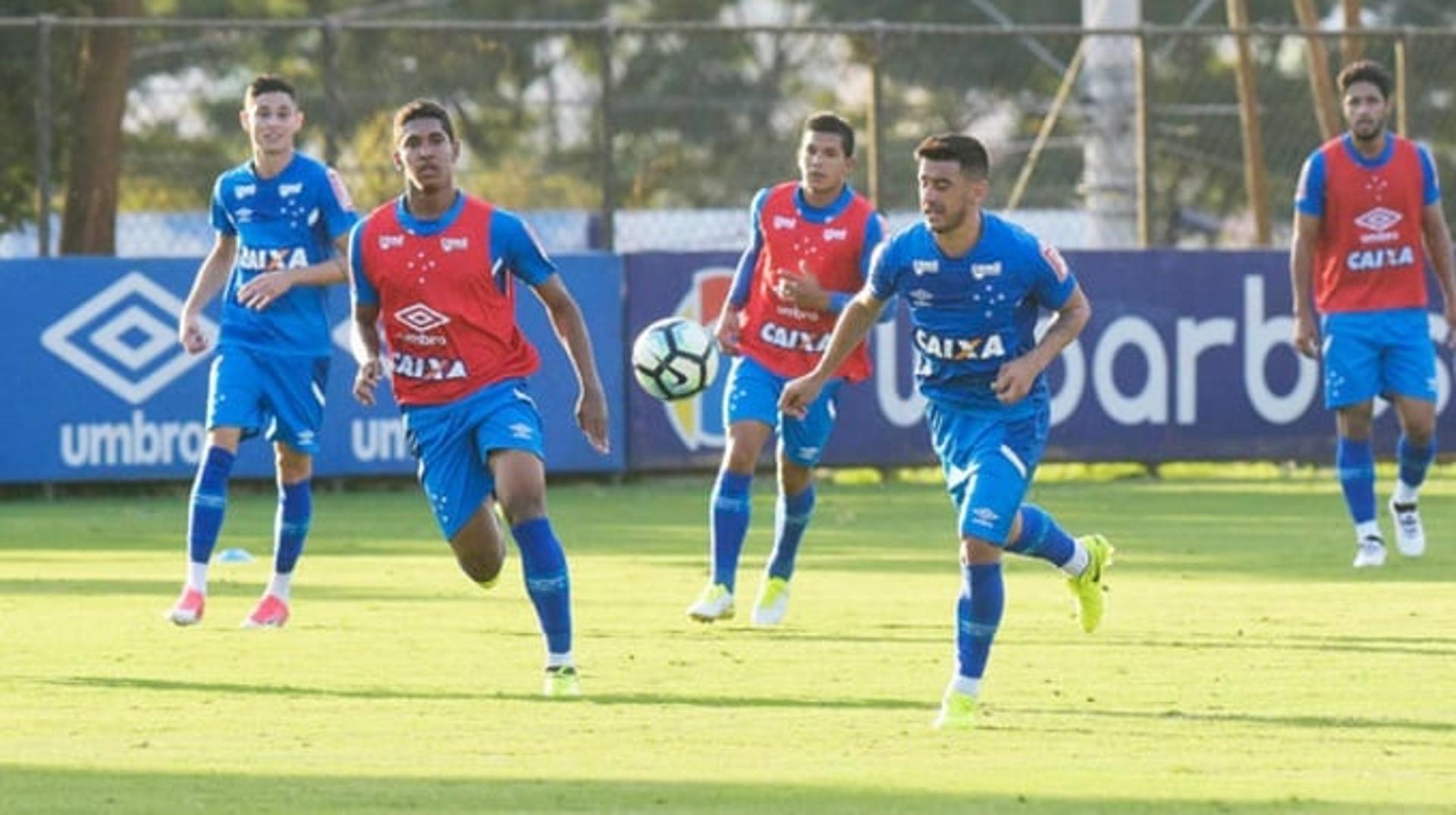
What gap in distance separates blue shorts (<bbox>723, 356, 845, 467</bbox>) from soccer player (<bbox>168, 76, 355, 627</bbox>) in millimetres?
1755

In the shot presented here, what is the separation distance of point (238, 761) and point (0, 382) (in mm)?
13847

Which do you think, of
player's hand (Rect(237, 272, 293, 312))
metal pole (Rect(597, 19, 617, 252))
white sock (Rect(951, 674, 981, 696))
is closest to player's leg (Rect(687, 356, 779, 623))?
player's hand (Rect(237, 272, 293, 312))

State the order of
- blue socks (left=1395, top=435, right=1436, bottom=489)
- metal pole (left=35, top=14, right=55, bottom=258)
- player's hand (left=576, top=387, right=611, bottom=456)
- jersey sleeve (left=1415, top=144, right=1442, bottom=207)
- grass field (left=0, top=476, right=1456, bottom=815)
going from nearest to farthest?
grass field (left=0, top=476, right=1456, bottom=815), player's hand (left=576, top=387, right=611, bottom=456), jersey sleeve (left=1415, top=144, right=1442, bottom=207), blue socks (left=1395, top=435, right=1436, bottom=489), metal pole (left=35, top=14, right=55, bottom=258)

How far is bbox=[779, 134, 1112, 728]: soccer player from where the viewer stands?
11.6 metres

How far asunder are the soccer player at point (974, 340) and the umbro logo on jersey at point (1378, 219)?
19.0 ft

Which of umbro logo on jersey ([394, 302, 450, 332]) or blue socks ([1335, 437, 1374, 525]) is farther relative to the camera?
blue socks ([1335, 437, 1374, 525])

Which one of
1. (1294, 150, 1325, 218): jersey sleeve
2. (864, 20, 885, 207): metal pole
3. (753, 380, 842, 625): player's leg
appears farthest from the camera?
(864, 20, 885, 207): metal pole

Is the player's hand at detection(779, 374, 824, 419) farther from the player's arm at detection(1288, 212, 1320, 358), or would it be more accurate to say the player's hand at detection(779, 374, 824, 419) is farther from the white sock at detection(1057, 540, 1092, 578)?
the player's arm at detection(1288, 212, 1320, 358)

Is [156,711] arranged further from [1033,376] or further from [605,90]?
[605,90]

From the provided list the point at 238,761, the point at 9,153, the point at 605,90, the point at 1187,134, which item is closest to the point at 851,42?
the point at 605,90

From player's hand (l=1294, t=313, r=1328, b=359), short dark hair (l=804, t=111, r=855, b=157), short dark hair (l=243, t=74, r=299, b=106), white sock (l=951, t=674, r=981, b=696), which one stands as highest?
short dark hair (l=243, t=74, r=299, b=106)

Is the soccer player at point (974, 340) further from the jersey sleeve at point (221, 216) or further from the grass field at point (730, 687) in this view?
the jersey sleeve at point (221, 216)

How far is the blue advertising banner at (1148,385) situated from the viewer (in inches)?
992

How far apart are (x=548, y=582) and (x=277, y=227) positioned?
3.39m
